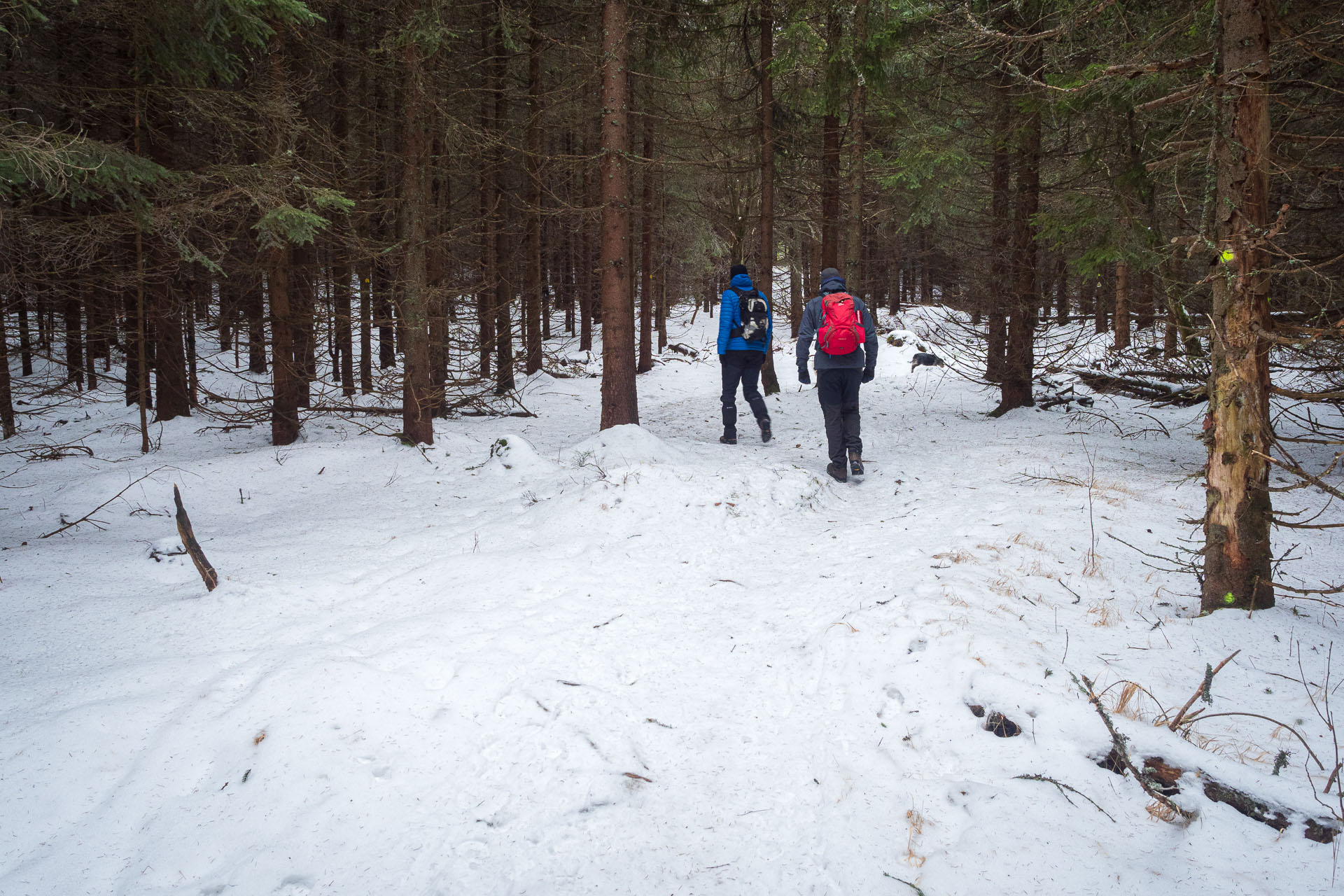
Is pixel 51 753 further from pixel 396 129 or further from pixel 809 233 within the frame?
pixel 809 233

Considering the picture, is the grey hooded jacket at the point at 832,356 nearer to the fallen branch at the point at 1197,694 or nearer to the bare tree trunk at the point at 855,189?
the bare tree trunk at the point at 855,189

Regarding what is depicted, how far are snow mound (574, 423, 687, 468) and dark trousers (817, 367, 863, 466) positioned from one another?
1.80m

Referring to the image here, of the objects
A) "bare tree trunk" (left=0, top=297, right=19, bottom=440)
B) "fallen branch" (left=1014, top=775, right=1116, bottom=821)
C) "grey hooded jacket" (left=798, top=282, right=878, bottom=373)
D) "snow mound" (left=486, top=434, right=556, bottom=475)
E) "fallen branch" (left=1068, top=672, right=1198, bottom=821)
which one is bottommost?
"fallen branch" (left=1014, top=775, right=1116, bottom=821)

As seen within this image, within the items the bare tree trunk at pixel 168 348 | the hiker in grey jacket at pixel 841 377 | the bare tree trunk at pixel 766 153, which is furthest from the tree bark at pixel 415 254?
the bare tree trunk at pixel 766 153

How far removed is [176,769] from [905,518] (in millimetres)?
5492

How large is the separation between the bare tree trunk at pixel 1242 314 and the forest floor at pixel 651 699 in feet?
1.38

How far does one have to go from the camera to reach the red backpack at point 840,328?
294 inches

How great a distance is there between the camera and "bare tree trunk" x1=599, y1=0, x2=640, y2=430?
817cm

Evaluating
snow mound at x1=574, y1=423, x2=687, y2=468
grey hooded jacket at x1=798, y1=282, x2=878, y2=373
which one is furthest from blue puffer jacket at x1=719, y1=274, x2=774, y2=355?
snow mound at x1=574, y1=423, x2=687, y2=468

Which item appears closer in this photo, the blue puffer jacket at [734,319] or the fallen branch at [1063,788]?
the fallen branch at [1063,788]

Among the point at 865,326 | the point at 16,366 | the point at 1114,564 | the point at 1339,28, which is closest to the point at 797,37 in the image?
the point at 865,326

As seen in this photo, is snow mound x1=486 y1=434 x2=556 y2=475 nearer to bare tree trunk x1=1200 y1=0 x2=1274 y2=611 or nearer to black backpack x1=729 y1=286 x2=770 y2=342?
black backpack x1=729 y1=286 x2=770 y2=342

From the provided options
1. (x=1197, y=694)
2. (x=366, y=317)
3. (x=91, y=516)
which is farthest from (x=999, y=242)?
(x=366, y=317)

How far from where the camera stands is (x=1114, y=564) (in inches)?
183
